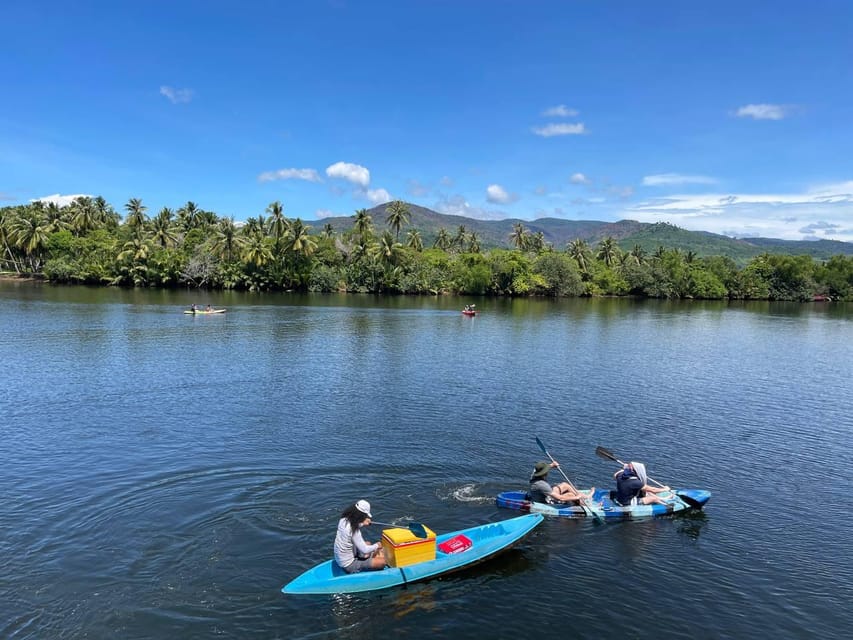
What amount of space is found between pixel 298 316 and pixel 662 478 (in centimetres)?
6213

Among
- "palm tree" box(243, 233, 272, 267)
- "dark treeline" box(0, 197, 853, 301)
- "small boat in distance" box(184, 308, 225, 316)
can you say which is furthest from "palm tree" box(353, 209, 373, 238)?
"small boat in distance" box(184, 308, 225, 316)

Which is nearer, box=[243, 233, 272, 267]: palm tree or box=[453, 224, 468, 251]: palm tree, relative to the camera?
box=[243, 233, 272, 267]: palm tree

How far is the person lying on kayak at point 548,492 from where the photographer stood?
19297 mm

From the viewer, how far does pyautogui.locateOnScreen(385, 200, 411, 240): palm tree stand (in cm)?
14162

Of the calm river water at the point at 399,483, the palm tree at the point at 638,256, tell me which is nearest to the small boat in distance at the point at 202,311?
the calm river water at the point at 399,483

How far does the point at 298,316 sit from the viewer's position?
78.4m

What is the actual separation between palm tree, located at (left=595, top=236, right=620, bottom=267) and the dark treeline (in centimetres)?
397

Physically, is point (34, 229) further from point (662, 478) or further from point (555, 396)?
point (662, 478)

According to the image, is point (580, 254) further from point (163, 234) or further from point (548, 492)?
point (548, 492)

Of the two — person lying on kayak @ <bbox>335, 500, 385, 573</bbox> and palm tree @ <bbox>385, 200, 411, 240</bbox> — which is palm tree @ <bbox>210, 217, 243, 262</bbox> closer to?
palm tree @ <bbox>385, 200, 411, 240</bbox>

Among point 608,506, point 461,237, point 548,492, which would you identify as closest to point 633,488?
point 608,506

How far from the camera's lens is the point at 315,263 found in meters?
135

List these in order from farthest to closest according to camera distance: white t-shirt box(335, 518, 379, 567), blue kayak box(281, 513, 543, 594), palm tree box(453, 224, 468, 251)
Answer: palm tree box(453, 224, 468, 251) → white t-shirt box(335, 518, 379, 567) → blue kayak box(281, 513, 543, 594)

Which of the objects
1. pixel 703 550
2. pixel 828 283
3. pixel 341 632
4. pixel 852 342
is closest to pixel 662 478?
pixel 703 550
